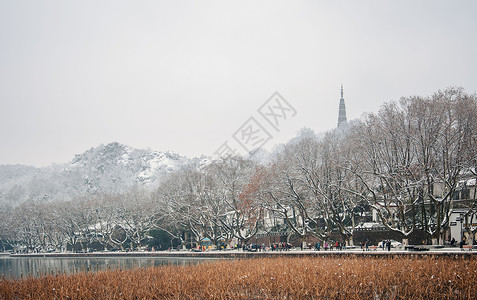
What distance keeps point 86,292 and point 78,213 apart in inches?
2693

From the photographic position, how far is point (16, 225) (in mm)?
92625

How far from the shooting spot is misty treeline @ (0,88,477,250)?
3594 cm

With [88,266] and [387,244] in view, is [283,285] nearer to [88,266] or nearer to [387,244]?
[387,244]

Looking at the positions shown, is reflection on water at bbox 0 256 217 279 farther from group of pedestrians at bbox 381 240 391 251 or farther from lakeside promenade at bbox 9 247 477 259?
group of pedestrians at bbox 381 240 391 251

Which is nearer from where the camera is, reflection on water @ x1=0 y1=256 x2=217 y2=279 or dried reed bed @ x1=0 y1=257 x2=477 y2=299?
dried reed bed @ x1=0 y1=257 x2=477 y2=299

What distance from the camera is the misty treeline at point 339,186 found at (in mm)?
35938

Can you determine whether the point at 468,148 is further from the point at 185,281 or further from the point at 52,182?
the point at 52,182

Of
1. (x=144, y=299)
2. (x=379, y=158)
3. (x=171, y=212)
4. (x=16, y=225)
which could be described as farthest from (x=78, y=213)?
(x=144, y=299)

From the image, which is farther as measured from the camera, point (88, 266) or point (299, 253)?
point (299, 253)

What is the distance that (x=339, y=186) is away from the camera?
41938 mm

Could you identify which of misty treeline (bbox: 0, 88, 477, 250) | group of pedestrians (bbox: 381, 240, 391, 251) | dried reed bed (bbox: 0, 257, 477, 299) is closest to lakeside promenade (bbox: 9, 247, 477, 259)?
group of pedestrians (bbox: 381, 240, 391, 251)

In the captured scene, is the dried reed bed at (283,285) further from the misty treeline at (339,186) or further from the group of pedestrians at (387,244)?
the misty treeline at (339,186)

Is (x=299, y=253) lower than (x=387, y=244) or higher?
lower

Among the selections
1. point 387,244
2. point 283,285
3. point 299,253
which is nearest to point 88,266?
point 299,253
